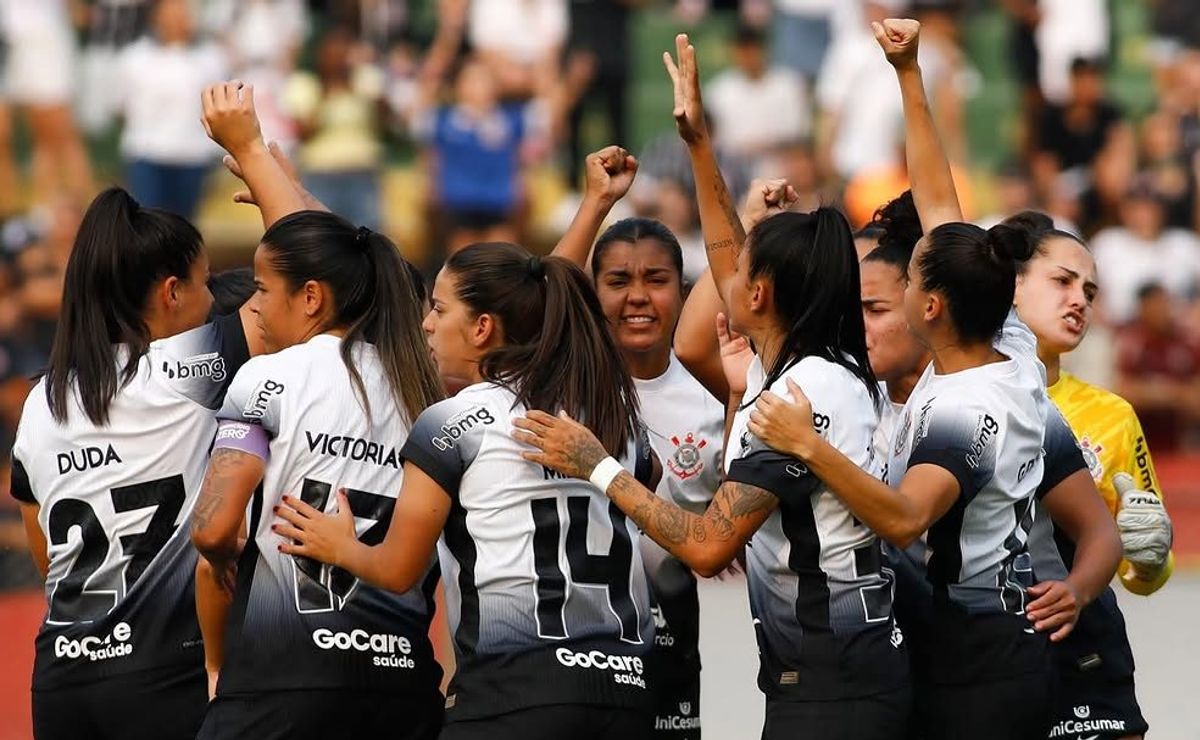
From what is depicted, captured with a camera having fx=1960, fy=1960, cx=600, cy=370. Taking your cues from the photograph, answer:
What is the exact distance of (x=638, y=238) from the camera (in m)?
5.71

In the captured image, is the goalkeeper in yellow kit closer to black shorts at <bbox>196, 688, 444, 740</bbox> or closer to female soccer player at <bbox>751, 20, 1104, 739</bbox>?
female soccer player at <bbox>751, 20, 1104, 739</bbox>

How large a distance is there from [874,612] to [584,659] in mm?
679

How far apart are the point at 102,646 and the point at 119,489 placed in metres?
0.39

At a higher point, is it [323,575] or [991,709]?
[323,575]

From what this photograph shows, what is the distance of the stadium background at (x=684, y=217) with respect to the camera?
9602 mm

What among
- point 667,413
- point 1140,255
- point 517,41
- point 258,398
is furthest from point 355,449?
point 1140,255

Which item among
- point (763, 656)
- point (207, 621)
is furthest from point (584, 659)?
point (207, 621)

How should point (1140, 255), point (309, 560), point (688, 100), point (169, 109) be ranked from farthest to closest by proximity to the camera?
point (1140, 255)
point (169, 109)
point (688, 100)
point (309, 560)

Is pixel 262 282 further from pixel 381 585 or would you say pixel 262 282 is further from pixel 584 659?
pixel 584 659

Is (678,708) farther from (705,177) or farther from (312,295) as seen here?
(312,295)

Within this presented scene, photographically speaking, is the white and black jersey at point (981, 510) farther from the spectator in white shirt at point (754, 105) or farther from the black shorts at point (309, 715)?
the spectator in white shirt at point (754, 105)

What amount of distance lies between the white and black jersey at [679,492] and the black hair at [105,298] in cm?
136

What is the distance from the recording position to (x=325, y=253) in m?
4.71

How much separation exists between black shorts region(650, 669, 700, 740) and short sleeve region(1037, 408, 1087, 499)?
1.12m
